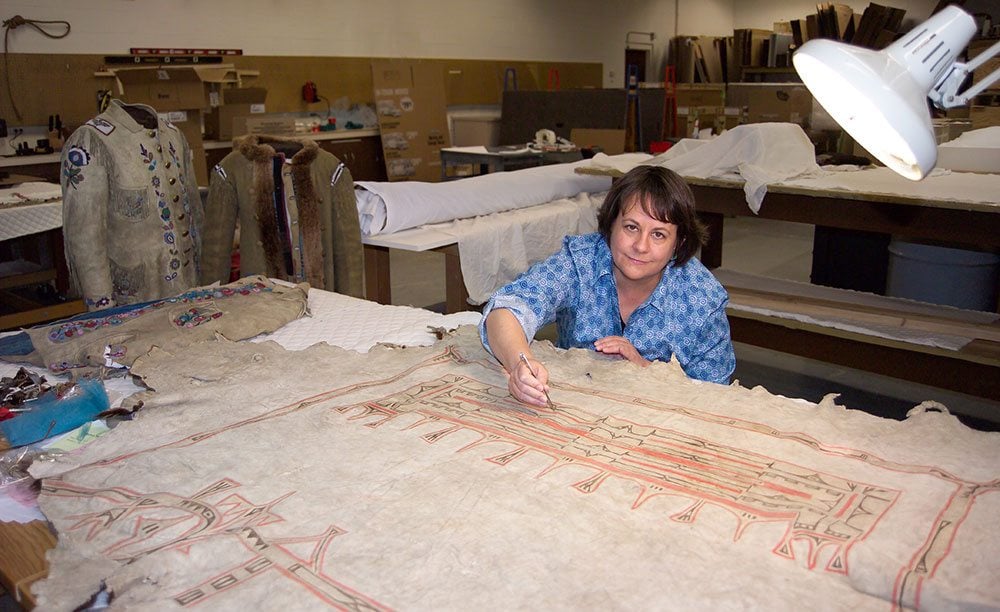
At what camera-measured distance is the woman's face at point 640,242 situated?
1844 millimetres

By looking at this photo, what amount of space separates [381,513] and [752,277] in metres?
3.26

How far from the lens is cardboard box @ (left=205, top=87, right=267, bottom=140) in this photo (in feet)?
22.6

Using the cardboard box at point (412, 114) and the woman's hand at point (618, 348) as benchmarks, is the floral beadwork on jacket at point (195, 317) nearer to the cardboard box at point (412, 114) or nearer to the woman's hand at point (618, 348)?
the woman's hand at point (618, 348)

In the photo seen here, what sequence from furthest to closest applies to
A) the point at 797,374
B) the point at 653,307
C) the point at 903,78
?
the point at 797,374 < the point at 653,307 < the point at 903,78

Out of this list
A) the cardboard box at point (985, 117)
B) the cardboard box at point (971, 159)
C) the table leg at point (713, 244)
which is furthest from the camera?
the cardboard box at point (985, 117)

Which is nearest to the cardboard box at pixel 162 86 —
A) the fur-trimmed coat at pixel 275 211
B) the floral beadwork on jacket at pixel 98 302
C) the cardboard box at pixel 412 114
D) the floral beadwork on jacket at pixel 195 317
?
the cardboard box at pixel 412 114

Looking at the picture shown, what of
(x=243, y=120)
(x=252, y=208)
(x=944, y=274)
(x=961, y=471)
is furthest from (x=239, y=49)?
(x=961, y=471)

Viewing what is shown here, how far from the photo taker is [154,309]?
2123 mm

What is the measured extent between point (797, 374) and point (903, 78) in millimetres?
3145

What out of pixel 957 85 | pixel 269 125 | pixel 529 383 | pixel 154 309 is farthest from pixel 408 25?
pixel 957 85

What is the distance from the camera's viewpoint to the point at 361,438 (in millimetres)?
1394

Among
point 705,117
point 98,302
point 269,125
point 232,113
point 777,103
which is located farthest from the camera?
point 705,117

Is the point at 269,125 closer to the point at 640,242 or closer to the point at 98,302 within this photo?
the point at 98,302

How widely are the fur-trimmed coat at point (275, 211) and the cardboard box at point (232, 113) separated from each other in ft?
12.4
